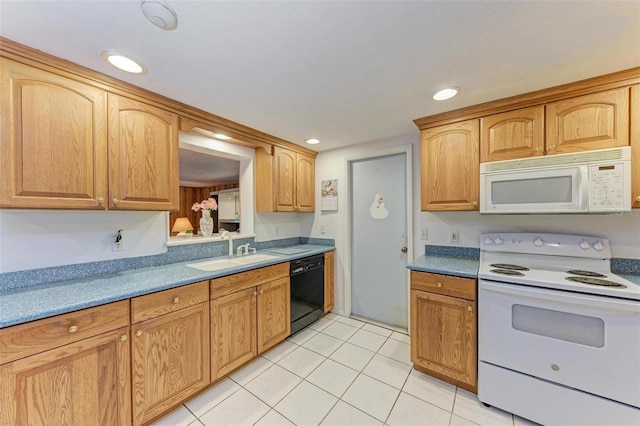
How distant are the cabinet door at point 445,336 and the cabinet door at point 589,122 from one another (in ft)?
4.23

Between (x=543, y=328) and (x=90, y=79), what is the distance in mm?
3149

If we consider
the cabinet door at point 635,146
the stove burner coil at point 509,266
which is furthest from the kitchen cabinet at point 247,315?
the cabinet door at point 635,146

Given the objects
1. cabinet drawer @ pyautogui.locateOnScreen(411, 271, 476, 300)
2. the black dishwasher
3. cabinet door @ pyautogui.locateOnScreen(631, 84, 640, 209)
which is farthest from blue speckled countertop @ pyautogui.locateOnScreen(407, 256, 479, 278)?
the black dishwasher

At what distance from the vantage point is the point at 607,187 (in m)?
1.50

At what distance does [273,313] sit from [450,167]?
2.06 meters

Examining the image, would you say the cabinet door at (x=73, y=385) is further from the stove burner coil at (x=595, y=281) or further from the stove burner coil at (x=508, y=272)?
the stove burner coil at (x=595, y=281)

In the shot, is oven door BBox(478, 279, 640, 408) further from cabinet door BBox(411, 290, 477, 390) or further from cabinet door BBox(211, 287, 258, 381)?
cabinet door BBox(211, 287, 258, 381)

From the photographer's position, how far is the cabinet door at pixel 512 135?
1746mm

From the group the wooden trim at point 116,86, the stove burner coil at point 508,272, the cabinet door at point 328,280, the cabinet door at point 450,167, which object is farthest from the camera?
the cabinet door at point 328,280

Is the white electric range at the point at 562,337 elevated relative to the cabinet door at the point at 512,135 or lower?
lower

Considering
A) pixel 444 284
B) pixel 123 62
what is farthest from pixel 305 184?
pixel 123 62

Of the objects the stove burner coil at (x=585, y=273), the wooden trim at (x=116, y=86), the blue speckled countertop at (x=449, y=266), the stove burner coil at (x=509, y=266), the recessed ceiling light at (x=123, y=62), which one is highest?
the recessed ceiling light at (x=123, y=62)

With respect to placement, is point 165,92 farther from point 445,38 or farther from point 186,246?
point 445,38

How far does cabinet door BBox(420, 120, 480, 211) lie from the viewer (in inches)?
77.7
